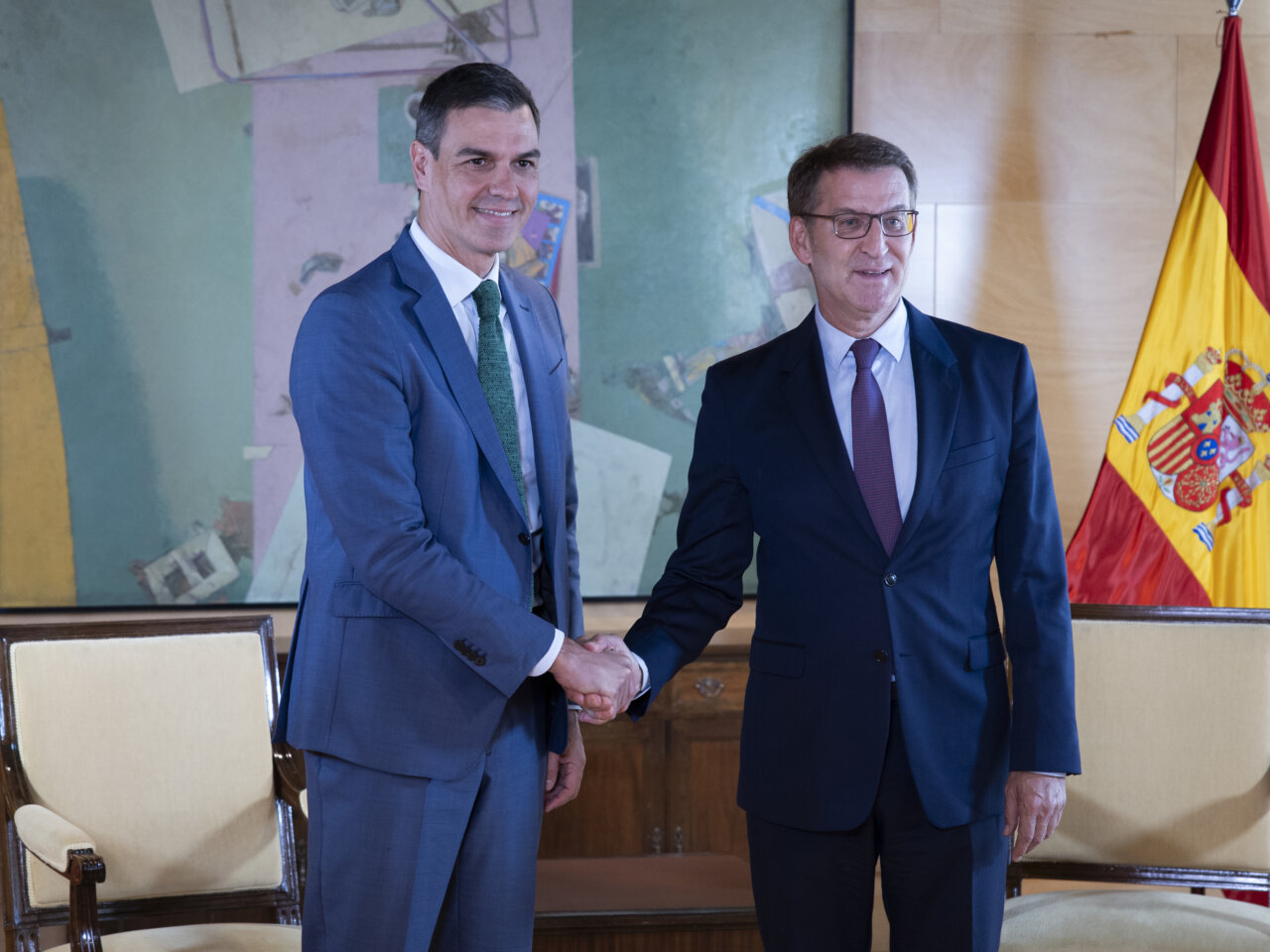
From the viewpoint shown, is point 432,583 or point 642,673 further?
point 642,673

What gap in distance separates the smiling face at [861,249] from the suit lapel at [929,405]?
0.24 ft

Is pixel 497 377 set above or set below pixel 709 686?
above

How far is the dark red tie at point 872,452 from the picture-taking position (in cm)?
170

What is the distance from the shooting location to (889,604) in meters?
1.66

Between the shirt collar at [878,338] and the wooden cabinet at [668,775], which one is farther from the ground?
the shirt collar at [878,338]

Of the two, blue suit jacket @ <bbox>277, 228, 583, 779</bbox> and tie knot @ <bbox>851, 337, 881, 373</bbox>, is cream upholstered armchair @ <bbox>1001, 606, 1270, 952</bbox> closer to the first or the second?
tie knot @ <bbox>851, 337, 881, 373</bbox>

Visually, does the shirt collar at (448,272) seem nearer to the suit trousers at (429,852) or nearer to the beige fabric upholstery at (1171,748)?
the suit trousers at (429,852)

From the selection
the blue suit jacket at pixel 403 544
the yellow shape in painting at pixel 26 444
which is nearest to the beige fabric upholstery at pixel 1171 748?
the blue suit jacket at pixel 403 544

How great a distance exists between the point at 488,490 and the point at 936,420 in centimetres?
67

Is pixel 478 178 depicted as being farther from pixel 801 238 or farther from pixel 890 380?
pixel 890 380

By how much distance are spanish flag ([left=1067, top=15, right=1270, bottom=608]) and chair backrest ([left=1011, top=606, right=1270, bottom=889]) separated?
0.75 meters

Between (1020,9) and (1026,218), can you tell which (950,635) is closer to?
(1026,218)

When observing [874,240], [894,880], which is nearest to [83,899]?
[894,880]

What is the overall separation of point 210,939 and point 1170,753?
→ 1.98 m
